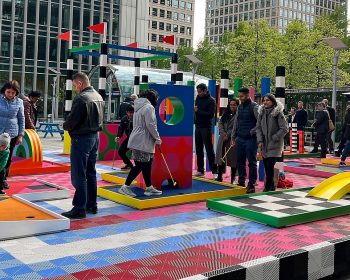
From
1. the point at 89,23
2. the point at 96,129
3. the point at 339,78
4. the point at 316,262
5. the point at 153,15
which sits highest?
the point at 153,15

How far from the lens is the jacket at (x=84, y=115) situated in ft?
21.0

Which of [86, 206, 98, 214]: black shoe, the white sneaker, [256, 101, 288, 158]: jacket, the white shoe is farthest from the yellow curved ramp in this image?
[86, 206, 98, 214]: black shoe

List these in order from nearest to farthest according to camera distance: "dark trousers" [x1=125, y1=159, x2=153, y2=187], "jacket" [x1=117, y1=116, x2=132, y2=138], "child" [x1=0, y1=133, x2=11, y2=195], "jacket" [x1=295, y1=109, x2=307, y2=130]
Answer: "child" [x1=0, y1=133, x2=11, y2=195]
"dark trousers" [x1=125, y1=159, x2=153, y2=187]
"jacket" [x1=117, y1=116, x2=132, y2=138]
"jacket" [x1=295, y1=109, x2=307, y2=130]

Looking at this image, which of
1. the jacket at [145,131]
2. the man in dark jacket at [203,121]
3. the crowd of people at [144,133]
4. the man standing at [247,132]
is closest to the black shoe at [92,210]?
the crowd of people at [144,133]

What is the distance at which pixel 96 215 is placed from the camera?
22.6ft

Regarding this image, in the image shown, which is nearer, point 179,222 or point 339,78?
point 179,222

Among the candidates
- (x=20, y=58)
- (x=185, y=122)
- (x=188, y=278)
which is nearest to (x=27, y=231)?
(x=188, y=278)

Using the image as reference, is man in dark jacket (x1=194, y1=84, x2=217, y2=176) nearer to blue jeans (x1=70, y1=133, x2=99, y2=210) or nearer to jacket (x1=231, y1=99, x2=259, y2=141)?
jacket (x1=231, y1=99, x2=259, y2=141)

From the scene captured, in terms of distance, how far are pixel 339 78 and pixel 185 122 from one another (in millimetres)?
36346

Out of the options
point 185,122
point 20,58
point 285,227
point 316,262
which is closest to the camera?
point 316,262

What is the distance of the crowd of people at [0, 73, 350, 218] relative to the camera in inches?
256

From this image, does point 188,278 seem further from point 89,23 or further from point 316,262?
point 89,23

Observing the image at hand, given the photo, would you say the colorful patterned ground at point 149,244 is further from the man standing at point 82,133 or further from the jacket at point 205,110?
the jacket at point 205,110

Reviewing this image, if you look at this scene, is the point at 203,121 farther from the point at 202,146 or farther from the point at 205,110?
the point at 202,146
